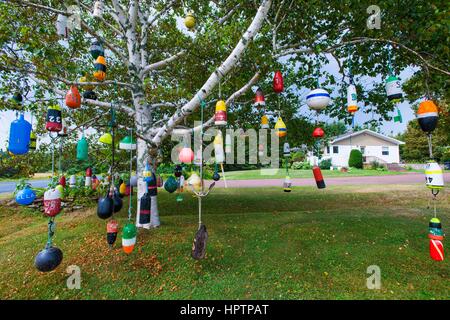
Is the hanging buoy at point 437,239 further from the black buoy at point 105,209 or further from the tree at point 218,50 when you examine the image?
the black buoy at point 105,209

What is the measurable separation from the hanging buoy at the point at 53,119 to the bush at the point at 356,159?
38.0 m

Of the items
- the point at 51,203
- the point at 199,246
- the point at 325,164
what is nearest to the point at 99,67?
the point at 51,203

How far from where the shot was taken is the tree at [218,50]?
15.0ft

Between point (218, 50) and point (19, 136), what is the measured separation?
16.1 feet

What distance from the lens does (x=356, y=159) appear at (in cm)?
3469

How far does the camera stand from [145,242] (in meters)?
5.80

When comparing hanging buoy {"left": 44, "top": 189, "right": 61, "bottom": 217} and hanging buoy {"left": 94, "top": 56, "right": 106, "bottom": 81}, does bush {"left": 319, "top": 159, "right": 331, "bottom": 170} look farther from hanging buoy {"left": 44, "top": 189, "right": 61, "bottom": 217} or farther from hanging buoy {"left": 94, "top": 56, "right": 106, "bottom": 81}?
hanging buoy {"left": 44, "top": 189, "right": 61, "bottom": 217}

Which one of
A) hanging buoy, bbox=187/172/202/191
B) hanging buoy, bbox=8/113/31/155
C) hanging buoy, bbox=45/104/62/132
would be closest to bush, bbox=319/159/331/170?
hanging buoy, bbox=187/172/202/191

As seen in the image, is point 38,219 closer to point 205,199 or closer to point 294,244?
point 205,199

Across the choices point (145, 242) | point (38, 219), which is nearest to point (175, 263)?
point (145, 242)

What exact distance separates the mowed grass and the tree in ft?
6.44

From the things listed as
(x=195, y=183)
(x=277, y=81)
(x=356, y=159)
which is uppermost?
(x=277, y=81)

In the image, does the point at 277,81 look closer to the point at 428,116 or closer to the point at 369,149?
the point at 428,116

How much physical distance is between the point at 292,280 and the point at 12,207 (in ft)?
46.2
